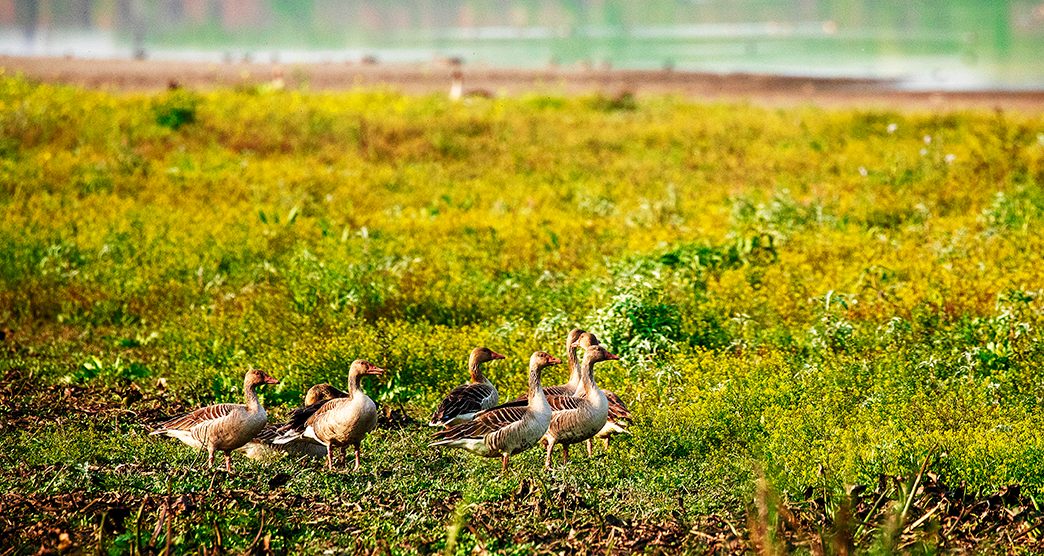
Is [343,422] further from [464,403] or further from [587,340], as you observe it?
[587,340]

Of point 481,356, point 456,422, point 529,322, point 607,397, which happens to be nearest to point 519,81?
point 529,322

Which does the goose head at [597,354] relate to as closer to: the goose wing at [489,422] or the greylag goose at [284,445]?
the goose wing at [489,422]

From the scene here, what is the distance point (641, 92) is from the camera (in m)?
37.2

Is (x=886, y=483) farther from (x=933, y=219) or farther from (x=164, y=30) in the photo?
(x=164, y=30)

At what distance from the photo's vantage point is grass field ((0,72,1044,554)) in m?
7.20

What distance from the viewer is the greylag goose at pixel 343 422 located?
8.13 m

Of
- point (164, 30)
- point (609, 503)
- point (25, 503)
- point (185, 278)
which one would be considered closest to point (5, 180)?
point (185, 278)

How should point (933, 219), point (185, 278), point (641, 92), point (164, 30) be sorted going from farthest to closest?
point (164, 30) → point (641, 92) → point (933, 219) → point (185, 278)

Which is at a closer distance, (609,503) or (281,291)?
(609,503)

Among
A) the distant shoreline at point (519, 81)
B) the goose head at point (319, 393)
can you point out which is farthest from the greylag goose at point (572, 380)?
the distant shoreline at point (519, 81)

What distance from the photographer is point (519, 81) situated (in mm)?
41656

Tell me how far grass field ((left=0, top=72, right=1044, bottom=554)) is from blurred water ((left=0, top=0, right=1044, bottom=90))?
24.5m

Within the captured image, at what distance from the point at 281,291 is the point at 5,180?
7.06m

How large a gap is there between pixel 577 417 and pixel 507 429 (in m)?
0.45
